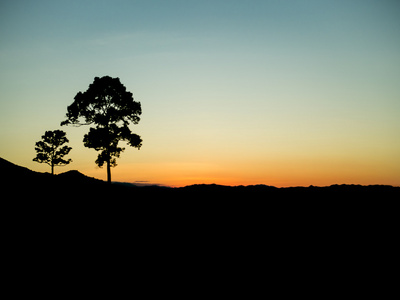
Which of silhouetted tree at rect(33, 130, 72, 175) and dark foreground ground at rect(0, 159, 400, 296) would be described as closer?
dark foreground ground at rect(0, 159, 400, 296)

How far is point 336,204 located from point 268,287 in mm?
7958

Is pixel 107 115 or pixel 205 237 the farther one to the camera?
pixel 107 115

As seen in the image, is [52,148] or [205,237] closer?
[205,237]

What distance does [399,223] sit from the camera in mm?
11758

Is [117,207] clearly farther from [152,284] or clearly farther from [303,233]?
[303,233]

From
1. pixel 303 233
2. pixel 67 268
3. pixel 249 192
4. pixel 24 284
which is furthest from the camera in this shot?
pixel 249 192

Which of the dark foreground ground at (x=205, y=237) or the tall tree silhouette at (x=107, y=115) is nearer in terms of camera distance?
the dark foreground ground at (x=205, y=237)

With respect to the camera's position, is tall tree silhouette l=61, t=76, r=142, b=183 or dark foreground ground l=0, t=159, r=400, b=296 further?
tall tree silhouette l=61, t=76, r=142, b=183

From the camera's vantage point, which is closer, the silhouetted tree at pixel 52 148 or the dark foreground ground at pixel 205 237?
the dark foreground ground at pixel 205 237

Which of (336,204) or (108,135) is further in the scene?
(108,135)

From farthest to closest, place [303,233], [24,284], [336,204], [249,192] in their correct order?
[249,192], [336,204], [303,233], [24,284]

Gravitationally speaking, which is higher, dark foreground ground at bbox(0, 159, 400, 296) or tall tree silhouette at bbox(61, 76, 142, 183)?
tall tree silhouette at bbox(61, 76, 142, 183)

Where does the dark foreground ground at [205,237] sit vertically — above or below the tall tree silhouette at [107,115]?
below

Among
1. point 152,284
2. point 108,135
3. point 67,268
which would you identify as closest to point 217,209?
point 152,284
